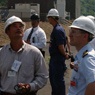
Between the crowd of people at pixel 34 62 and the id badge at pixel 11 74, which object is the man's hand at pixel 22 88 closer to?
the crowd of people at pixel 34 62

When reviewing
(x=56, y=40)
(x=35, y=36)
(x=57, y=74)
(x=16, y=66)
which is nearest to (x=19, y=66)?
(x=16, y=66)

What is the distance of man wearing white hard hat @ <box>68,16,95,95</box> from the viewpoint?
381 cm

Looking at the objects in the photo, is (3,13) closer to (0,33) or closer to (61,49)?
(0,33)

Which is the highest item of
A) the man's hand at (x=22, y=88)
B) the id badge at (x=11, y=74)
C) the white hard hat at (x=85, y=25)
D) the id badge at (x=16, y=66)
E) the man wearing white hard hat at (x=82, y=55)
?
the white hard hat at (x=85, y=25)

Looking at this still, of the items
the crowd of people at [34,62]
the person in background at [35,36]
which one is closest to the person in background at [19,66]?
the crowd of people at [34,62]

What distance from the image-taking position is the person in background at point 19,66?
4941 millimetres

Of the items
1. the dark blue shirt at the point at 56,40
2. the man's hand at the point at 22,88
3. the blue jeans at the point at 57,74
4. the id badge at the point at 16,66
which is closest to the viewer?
the man's hand at the point at 22,88

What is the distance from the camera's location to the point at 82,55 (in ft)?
12.9

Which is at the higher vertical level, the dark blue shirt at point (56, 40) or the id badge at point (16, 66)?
the id badge at point (16, 66)

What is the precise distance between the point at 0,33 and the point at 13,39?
2951 cm

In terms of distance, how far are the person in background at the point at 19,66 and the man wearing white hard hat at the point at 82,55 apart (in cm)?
100

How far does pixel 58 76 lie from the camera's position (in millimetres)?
8328

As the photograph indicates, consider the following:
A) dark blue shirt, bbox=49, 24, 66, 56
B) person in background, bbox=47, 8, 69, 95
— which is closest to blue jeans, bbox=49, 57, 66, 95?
person in background, bbox=47, 8, 69, 95

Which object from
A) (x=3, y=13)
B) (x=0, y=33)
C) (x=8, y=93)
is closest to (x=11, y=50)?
(x=8, y=93)
